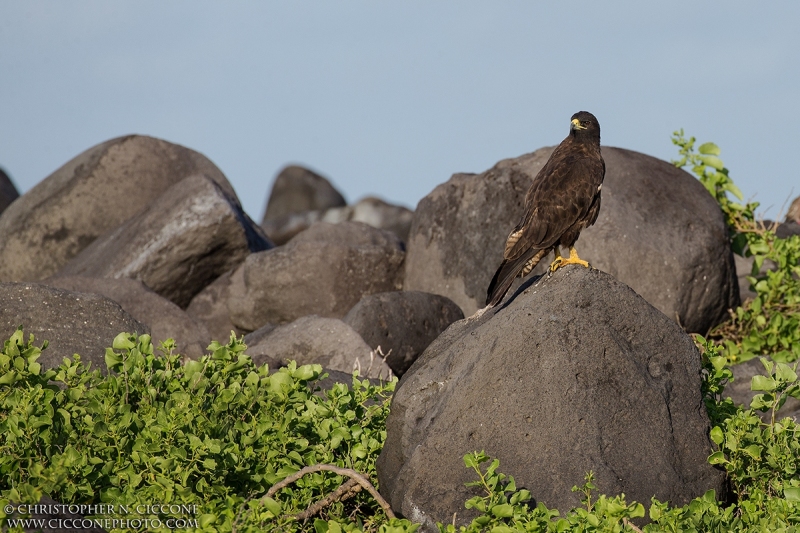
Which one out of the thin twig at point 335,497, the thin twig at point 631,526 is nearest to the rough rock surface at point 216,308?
the thin twig at point 335,497

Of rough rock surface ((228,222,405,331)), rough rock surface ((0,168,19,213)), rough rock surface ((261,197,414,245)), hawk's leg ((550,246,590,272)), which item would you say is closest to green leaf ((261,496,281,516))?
hawk's leg ((550,246,590,272))

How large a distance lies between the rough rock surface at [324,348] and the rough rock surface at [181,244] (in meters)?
3.25

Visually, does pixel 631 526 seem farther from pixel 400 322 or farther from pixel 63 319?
pixel 400 322

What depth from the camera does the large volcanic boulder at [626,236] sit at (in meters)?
10.4

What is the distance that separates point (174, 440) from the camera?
17.7 ft

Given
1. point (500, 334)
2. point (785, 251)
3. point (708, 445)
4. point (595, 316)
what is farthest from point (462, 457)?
point (785, 251)

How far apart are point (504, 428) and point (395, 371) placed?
193 inches

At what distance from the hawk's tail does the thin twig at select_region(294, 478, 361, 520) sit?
5.01ft

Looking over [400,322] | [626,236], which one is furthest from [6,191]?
[626,236]

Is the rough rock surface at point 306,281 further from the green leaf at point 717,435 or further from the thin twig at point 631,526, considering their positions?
the thin twig at point 631,526

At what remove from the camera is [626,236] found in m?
10.4

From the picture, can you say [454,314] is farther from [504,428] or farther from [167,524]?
[167,524]

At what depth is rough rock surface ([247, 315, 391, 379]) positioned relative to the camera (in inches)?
360

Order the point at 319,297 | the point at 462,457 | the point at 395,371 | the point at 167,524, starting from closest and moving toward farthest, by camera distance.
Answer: the point at 167,524 → the point at 462,457 → the point at 395,371 → the point at 319,297
